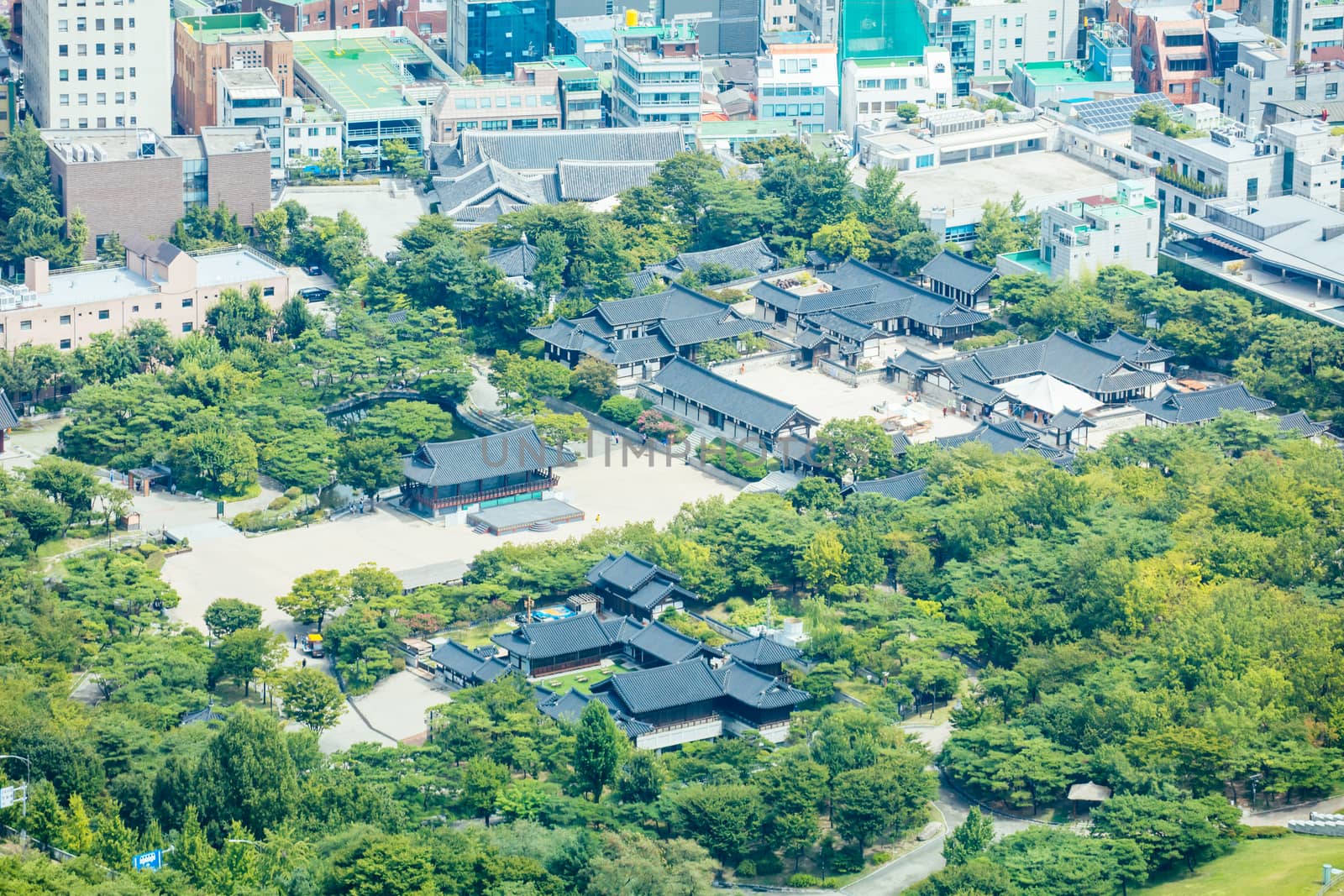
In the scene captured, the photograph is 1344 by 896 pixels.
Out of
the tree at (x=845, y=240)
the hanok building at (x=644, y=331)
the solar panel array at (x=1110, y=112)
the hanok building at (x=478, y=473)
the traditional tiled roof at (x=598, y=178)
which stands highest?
the solar panel array at (x=1110, y=112)

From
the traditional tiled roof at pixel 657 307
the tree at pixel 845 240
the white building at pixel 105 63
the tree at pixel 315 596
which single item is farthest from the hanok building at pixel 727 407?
the white building at pixel 105 63

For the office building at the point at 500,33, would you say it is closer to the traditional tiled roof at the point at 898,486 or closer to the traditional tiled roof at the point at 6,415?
the traditional tiled roof at the point at 6,415

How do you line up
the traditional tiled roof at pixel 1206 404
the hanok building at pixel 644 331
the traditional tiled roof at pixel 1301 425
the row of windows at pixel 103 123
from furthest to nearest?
the row of windows at pixel 103 123 < the hanok building at pixel 644 331 < the traditional tiled roof at pixel 1206 404 < the traditional tiled roof at pixel 1301 425

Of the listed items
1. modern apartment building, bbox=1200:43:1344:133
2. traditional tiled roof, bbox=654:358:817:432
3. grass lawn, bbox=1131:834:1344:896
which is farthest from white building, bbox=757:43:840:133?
grass lawn, bbox=1131:834:1344:896

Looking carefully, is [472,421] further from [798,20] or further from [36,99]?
[798,20]

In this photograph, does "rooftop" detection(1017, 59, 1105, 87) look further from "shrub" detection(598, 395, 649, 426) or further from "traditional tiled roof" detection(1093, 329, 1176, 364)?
"shrub" detection(598, 395, 649, 426)

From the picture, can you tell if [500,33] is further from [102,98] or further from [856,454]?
[856,454]
